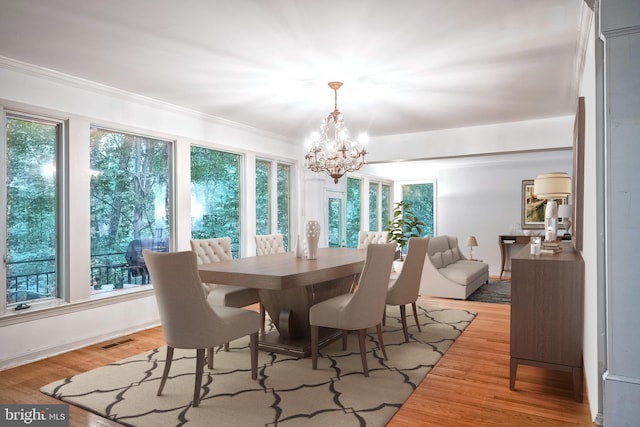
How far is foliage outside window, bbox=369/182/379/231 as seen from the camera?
9.02 m

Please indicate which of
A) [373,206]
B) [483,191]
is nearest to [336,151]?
[373,206]

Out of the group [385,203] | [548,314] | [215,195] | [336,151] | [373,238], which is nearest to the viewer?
[548,314]

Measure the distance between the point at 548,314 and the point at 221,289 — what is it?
2594 mm

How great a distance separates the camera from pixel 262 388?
2.71 m

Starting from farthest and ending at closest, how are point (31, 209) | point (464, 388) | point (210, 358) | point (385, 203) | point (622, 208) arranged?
point (385, 203), point (31, 209), point (210, 358), point (464, 388), point (622, 208)

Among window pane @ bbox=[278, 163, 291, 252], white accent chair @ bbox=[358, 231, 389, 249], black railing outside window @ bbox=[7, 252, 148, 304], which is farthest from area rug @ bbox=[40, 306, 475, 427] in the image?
window pane @ bbox=[278, 163, 291, 252]

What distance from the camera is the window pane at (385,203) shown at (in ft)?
31.3

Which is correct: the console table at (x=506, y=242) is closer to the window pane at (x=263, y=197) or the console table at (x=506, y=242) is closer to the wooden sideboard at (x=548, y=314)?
the window pane at (x=263, y=197)

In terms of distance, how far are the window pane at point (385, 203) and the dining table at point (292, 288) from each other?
5.64 m

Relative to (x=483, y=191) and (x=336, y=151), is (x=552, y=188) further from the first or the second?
(x=483, y=191)

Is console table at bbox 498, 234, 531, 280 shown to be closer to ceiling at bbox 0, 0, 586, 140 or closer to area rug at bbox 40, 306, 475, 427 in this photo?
ceiling at bbox 0, 0, 586, 140

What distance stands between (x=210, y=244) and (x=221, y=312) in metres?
1.47

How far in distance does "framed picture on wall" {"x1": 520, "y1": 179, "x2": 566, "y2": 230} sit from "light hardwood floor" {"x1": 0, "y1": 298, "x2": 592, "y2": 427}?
4.73 meters

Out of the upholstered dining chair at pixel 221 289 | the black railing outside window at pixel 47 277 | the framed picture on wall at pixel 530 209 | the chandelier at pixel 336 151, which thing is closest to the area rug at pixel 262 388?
the upholstered dining chair at pixel 221 289
